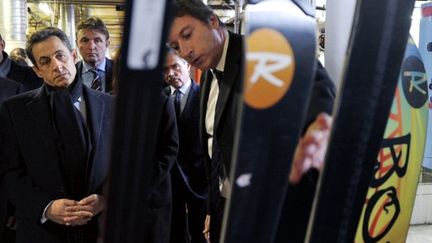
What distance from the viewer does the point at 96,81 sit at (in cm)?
257

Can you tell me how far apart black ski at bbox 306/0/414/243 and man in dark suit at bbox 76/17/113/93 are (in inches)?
77.7

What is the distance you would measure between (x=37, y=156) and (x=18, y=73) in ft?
4.85

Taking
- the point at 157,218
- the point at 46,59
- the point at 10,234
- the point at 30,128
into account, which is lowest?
the point at 10,234

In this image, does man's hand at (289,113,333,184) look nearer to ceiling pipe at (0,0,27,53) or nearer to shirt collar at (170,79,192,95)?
shirt collar at (170,79,192,95)

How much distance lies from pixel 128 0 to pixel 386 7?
1.21 feet

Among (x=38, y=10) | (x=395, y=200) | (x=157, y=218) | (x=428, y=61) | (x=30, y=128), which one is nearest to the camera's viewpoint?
(x=395, y=200)

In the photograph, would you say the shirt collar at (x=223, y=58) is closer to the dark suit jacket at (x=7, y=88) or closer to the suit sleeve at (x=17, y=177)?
the suit sleeve at (x=17, y=177)

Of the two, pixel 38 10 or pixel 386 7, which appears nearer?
pixel 386 7

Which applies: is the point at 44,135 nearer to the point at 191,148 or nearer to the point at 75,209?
the point at 75,209

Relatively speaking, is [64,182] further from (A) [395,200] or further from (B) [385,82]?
(B) [385,82]

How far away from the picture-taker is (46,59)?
172 cm

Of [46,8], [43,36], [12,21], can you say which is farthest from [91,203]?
[46,8]

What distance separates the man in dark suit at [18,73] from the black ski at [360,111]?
2357 mm

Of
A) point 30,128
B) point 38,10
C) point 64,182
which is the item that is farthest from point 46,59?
point 38,10
